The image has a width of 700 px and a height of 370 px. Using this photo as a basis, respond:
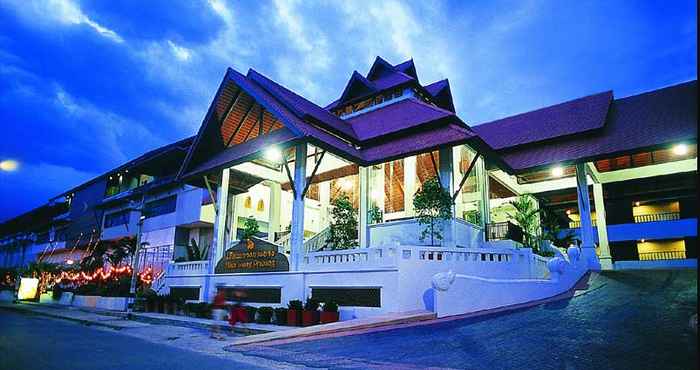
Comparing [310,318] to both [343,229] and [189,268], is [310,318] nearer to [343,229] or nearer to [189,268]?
[343,229]

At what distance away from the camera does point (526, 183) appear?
25.6m

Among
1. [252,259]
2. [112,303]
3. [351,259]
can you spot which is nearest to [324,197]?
[252,259]

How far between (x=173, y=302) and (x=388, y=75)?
17.2 metres

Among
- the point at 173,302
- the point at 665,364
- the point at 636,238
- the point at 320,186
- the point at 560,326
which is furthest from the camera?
the point at 636,238

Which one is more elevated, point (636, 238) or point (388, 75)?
point (388, 75)

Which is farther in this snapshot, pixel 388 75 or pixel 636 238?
pixel 636 238

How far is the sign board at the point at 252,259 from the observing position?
49.5ft

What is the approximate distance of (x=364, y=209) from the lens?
58.8 feet

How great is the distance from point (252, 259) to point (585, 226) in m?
15.2

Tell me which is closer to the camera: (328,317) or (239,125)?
(328,317)

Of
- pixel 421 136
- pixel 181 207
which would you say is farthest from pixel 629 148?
pixel 181 207

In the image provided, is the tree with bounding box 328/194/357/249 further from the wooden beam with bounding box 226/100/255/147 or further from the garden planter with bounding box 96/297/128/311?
the garden planter with bounding box 96/297/128/311

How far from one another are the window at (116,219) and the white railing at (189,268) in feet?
64.5

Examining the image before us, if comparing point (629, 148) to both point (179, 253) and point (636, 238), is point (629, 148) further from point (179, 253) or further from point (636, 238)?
point (179, 253)
